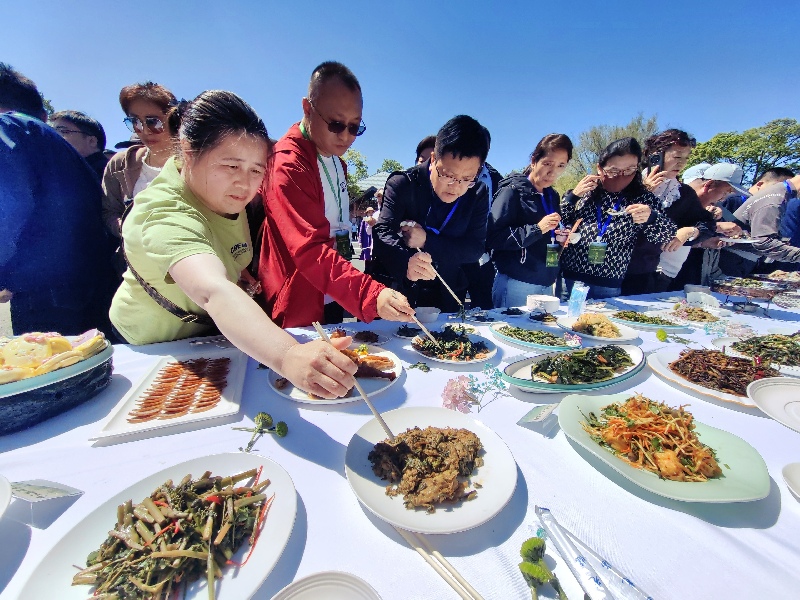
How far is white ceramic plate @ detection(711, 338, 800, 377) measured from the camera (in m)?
2.04

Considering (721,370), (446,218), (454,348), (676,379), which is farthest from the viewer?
(446,218)

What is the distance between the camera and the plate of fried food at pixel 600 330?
2564mm

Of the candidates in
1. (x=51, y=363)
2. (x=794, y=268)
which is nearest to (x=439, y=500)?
(x=51, y=363)

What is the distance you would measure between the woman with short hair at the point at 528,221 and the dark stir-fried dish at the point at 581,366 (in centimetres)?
188

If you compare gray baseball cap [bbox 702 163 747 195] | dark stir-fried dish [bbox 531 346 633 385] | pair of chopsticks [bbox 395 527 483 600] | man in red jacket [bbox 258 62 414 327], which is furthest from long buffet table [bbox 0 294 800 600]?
gray baseball cap [bbox 702 163 747 195]

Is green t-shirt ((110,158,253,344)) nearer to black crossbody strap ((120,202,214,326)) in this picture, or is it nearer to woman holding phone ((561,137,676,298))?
black crossbody strap ((120,202,214,326))

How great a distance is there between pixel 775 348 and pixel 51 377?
4154 mm

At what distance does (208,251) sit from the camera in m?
1.54

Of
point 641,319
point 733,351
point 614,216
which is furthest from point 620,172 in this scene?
point 733,351

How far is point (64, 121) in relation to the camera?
387 centimetres

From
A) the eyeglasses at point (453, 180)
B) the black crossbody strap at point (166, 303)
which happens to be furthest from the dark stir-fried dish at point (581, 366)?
the black crossbody strap at point (166, 303)

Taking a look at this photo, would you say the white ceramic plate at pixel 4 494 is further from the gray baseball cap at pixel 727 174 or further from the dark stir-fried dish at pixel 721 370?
the gray baseball cap at pixel 727 174

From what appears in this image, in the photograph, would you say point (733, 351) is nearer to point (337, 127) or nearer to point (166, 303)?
point (337, 127)

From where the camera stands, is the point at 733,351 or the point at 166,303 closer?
the point at 166,303
